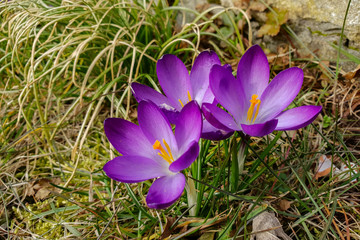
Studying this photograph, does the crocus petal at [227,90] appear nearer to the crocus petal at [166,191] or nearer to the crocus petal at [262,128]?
the crocus petal at [262,128]

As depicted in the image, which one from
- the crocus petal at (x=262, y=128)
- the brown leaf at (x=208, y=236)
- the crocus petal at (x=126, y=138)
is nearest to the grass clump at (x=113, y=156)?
the brown leaf at (x=208, y=236)

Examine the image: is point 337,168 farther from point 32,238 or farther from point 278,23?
point 32,238

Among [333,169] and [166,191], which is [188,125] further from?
[333,169]

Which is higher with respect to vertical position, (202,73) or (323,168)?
(202,73)

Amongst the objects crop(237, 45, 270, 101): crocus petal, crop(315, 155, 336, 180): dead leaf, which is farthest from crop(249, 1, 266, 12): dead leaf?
crop(237, 45, 270, 101): crocus petal

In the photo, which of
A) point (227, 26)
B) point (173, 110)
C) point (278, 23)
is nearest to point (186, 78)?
point (173, 110)

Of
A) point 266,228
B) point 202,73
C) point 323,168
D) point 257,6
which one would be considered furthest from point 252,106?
point 257,6

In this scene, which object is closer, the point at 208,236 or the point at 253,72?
the point at 253,72
